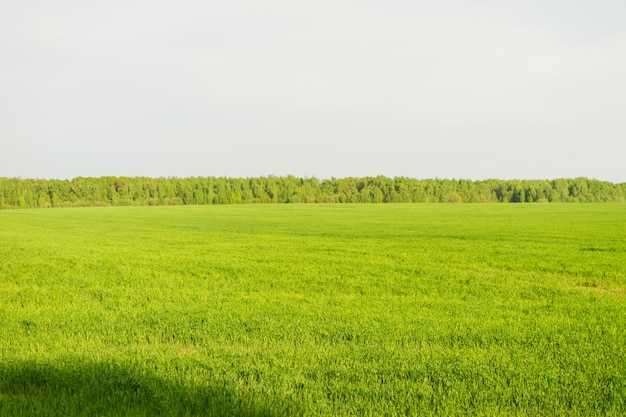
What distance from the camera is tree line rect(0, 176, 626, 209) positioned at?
130 m

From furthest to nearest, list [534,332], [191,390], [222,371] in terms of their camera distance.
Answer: [534,332] → [222,371] → [191,390]

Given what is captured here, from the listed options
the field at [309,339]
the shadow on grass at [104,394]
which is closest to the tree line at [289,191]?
the field at [309,339]

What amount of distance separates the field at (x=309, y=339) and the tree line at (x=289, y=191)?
119 meters

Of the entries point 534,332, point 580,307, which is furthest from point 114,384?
point 580,307

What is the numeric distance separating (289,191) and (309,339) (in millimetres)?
131019

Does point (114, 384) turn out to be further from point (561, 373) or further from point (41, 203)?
point (41, 203)

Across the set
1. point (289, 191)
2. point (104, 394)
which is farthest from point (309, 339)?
point (289, 191)

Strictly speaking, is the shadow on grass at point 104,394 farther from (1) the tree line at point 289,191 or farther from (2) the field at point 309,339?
(1) the tree line at point 289,191

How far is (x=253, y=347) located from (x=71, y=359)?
2.68m

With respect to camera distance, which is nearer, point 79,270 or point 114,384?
point 114,384

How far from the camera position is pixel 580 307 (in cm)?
1124

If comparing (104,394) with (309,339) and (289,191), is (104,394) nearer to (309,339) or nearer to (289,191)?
(309,339)

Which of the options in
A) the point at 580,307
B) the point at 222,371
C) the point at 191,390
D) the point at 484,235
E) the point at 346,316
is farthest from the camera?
the point at 484,235

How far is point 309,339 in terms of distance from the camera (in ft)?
27.3
